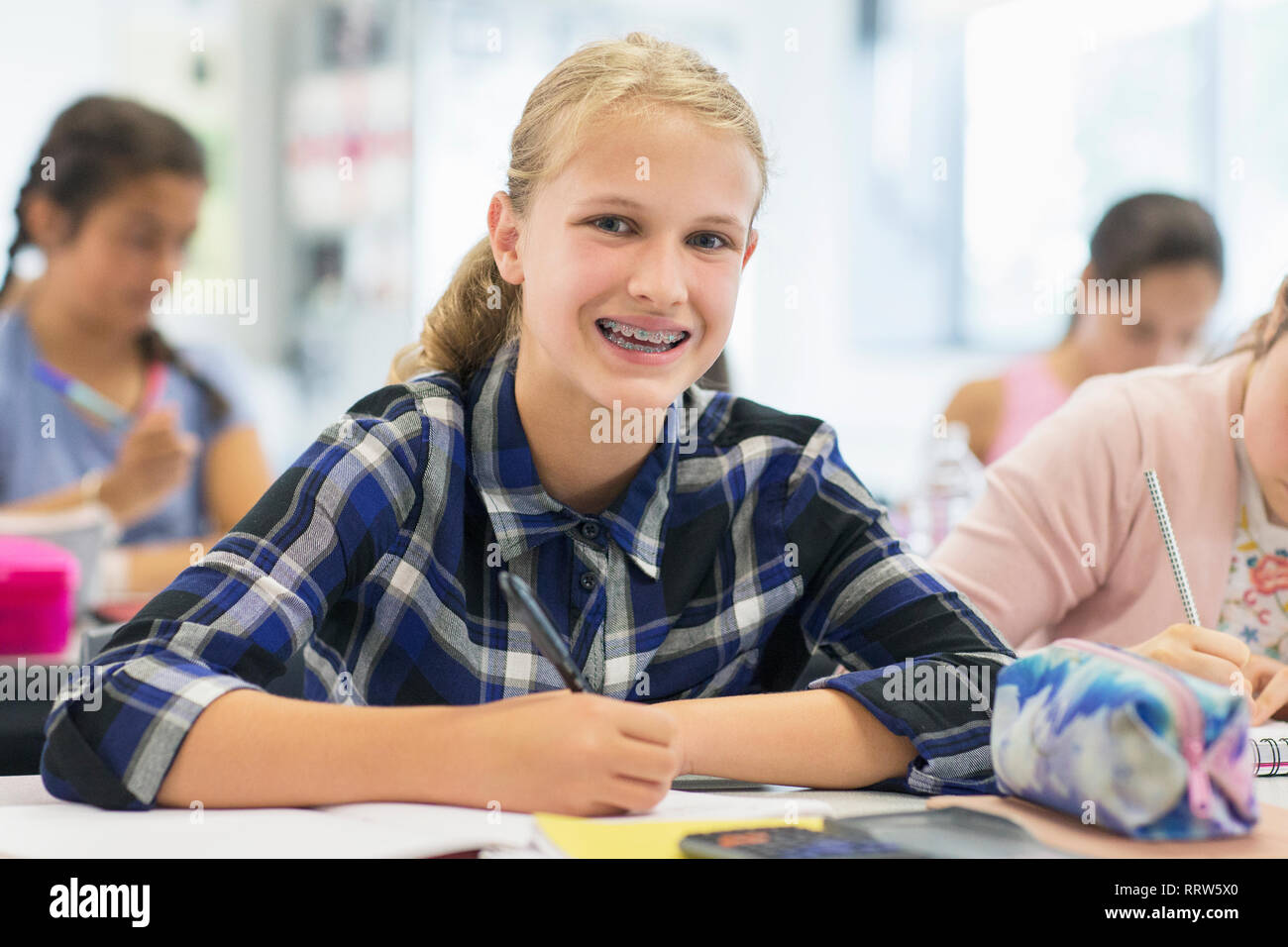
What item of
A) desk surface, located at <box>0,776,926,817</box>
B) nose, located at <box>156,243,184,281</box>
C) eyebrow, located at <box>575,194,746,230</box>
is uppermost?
nose, located at <box>156,243,184,281</box>

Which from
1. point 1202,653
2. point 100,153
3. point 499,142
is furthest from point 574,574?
point 499,142

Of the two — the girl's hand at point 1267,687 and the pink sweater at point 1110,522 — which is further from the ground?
the pink sweater at point 1110,522

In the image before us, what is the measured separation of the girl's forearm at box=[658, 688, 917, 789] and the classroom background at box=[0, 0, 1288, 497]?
2.93 meters

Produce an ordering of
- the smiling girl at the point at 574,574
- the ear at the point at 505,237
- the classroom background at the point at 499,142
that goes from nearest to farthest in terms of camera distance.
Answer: the smiling girl at the point at 574,574
the ear at the point at 505,237
the classroom background at the point at 499,142

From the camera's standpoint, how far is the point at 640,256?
0.91m

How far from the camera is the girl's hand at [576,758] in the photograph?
692 millimetres

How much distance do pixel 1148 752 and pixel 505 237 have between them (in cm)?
65

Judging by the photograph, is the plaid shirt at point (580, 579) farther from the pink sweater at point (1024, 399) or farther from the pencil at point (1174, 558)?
the pink sweater at point (1024, 399)

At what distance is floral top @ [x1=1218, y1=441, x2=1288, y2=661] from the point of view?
3.89ft

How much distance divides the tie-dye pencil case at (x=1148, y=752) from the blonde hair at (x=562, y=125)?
48cm

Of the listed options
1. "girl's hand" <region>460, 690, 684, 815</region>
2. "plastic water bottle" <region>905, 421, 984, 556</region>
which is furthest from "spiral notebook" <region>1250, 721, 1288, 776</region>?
"plastic water bottle" <region>905, 421, 984, 556</region>

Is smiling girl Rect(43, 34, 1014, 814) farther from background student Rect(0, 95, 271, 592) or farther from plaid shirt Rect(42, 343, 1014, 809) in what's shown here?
background student Rect(0, 95, 271, 592)

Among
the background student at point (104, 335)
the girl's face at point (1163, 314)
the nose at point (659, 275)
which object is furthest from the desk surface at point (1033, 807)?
the girl's face at point (1163, 314)
